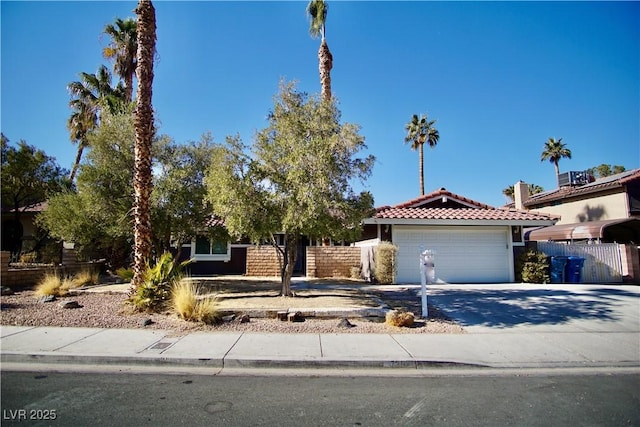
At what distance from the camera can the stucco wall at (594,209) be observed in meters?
22.5

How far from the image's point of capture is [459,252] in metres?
16.8

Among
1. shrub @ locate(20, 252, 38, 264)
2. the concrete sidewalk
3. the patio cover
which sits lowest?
the concrete sidewalk

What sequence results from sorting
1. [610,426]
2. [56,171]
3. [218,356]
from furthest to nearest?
[56,171] → [218,356] → [610,426]

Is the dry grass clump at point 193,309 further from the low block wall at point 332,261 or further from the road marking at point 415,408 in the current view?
the low block wall at point 332,261

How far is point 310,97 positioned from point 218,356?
23.1ft

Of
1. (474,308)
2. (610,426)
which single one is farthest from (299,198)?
(610,426)

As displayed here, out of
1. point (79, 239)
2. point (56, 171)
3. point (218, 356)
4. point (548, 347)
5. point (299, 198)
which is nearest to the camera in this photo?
point (218, 356)

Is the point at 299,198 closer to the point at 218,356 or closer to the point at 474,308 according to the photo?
the point at 218,356

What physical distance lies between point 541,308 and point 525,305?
44cm

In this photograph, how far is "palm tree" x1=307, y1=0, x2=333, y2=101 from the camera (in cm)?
1767

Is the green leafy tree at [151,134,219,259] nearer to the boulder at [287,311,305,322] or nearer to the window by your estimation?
the boulder at [287,311,305,322]

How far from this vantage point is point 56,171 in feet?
65.8

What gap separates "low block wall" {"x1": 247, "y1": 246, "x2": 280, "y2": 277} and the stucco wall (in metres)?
20.5

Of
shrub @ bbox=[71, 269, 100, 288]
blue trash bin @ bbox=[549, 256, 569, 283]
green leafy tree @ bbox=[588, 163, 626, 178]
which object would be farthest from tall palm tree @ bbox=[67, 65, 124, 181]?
green leafy tree @ bbox=[588, 163, 626, 178]
